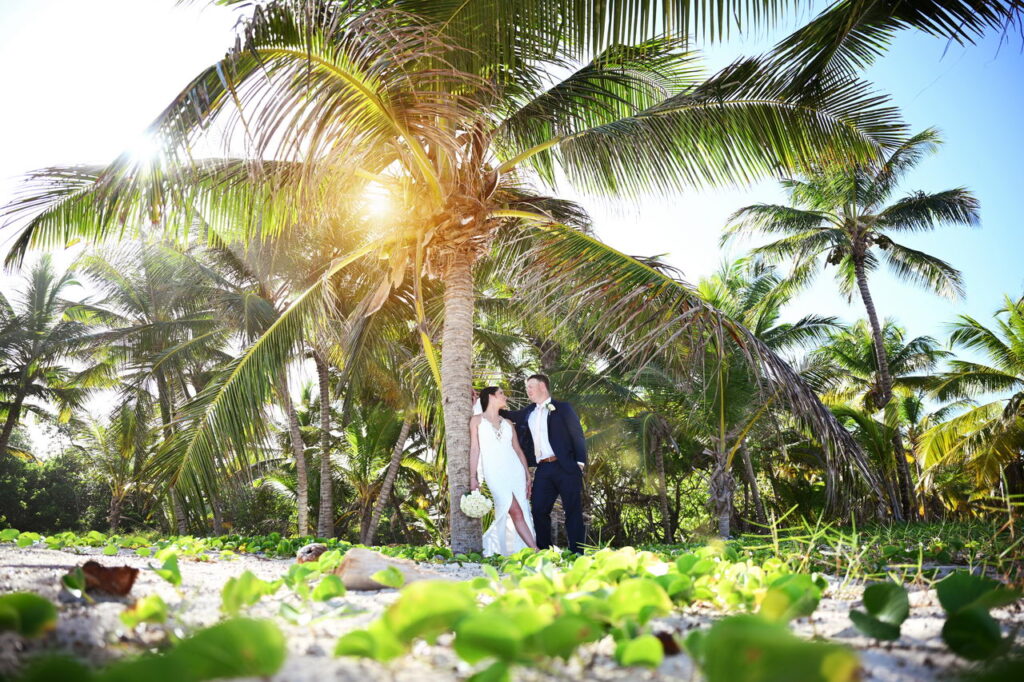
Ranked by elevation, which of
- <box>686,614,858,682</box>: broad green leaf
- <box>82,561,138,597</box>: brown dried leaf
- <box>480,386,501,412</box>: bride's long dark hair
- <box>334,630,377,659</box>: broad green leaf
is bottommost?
<box>82,561,138,597</box>: brown dried leaf

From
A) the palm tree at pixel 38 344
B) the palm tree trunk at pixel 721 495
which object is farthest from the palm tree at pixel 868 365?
the palm tree at pixel 38 344

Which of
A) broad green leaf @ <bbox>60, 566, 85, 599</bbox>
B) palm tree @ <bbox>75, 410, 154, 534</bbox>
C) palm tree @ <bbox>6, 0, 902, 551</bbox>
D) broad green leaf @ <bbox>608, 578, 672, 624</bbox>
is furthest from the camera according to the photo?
palm tree @ <bbox>75, 410, 154, 534</bbox>

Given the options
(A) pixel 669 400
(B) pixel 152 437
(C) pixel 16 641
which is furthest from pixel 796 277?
(C) pixel 16 641

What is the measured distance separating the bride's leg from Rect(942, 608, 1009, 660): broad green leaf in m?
4.50

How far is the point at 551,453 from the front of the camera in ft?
17.1

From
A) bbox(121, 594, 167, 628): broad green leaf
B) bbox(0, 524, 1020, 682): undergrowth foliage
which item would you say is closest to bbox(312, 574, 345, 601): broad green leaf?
bbox(0, 524, 1020, 682): undergrowth foliage

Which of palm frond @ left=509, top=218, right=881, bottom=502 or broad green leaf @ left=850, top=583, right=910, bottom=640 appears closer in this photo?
broad green leaf @ left=850, top=583, right=910, bottom=640

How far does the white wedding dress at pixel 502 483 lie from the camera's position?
17.2ft

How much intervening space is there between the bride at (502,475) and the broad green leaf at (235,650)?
4698 mm

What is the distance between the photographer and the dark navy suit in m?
5.06

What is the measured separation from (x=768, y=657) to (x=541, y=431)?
4668 millimetres

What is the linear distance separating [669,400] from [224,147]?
1335 centimetres

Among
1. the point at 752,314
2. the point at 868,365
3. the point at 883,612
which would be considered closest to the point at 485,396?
the point at 883,612

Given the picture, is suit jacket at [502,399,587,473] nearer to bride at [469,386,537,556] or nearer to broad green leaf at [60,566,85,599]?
bride at [469,386,537,556]
